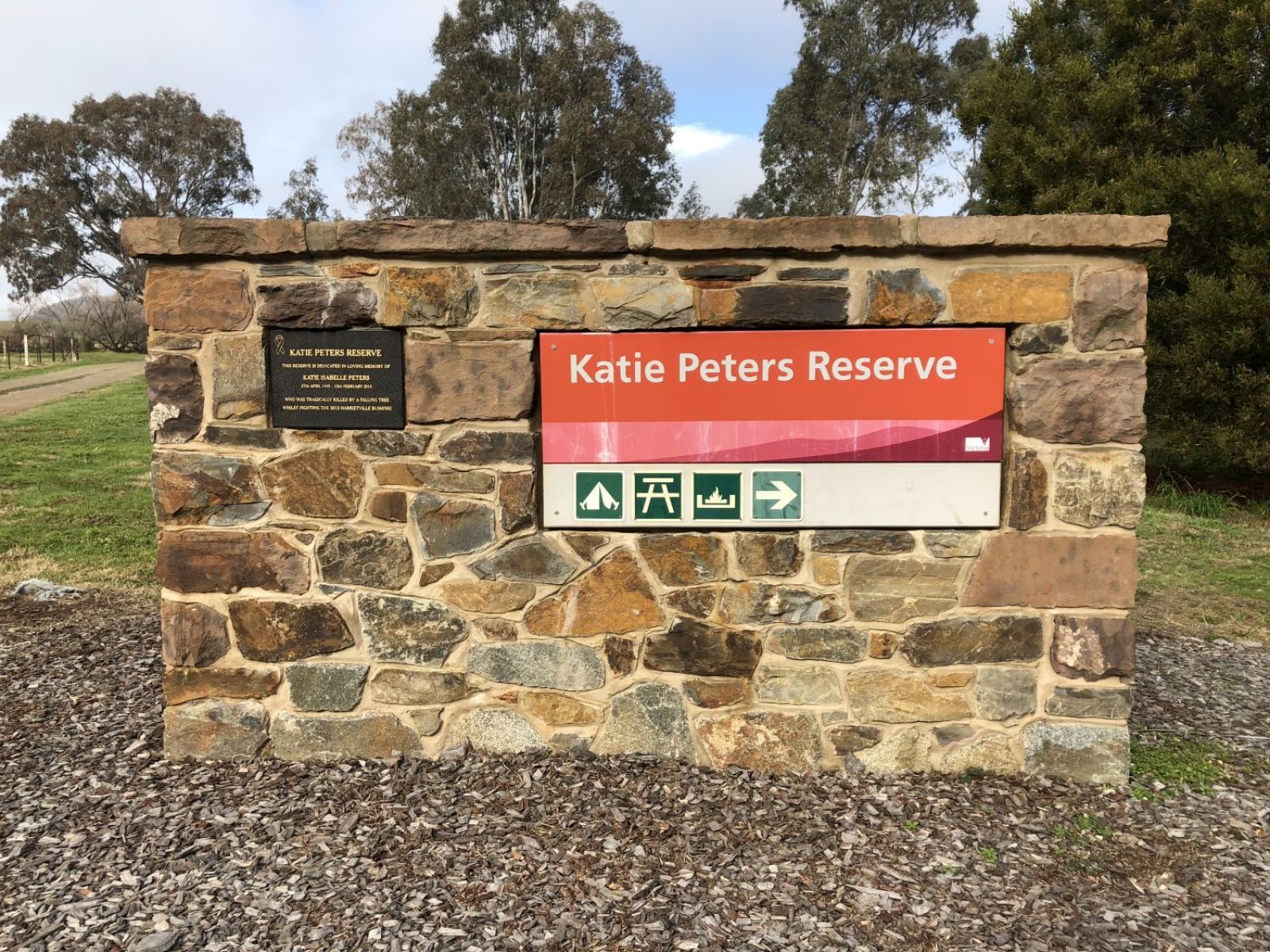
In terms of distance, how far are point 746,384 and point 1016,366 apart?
88 centimetres

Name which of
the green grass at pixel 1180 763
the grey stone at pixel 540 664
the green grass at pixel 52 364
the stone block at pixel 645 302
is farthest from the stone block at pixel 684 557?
the green grass at pixel 52 364

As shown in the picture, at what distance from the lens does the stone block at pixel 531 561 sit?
3080 mm

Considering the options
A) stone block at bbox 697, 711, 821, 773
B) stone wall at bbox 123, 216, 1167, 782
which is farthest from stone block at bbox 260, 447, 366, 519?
stone block at bbox 697, 711, 821, 773

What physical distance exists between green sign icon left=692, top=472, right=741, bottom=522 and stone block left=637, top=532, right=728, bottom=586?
0.08 metres

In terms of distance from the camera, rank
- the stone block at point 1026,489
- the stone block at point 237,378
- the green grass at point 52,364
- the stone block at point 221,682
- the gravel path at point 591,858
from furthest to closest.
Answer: the green grass at point 52,364, the stone block at point 221,682, the stone block at point 237,378, the stone block at point 1026,489, the gravel path at point 591,858

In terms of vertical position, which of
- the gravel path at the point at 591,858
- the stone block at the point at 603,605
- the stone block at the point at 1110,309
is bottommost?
the gravel path at the point at 591,858

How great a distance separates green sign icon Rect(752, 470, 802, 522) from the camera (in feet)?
9.93

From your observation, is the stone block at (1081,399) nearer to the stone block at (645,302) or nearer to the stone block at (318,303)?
the stone block at (645,302)

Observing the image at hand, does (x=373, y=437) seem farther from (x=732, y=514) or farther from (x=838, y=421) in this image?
(x=838, y=421)

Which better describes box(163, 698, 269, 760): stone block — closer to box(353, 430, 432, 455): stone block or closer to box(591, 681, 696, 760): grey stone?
box(353, 430, 432, 455): stone block

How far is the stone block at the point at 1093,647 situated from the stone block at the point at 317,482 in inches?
94.8

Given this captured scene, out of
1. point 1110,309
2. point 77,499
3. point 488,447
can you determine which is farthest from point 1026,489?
point 77,499

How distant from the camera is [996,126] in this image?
9.59m

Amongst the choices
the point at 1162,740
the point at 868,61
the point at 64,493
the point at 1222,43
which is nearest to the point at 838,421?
the point at 1162,740
